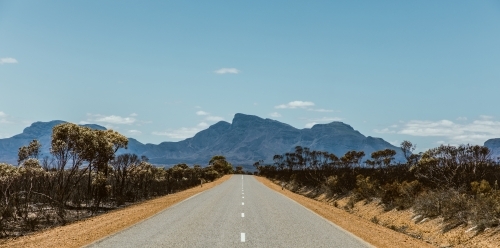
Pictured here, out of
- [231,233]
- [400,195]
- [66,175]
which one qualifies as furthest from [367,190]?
[66,175]

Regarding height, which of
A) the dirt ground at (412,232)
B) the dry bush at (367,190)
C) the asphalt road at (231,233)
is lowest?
the dirt ground at (412,232)

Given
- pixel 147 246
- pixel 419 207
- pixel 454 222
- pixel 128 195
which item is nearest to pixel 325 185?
pixel 128 195

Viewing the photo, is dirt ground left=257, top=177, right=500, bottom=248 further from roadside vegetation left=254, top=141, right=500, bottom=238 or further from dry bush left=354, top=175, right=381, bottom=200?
dry bush left=354, top=175, right=381, bottom=200

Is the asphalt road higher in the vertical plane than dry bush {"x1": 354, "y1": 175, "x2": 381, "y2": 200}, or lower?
lower

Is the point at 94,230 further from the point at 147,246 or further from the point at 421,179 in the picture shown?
the point at 421,179

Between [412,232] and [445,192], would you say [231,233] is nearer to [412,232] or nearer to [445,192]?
[412,232]

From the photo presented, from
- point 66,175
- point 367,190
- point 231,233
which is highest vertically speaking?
point 66,175

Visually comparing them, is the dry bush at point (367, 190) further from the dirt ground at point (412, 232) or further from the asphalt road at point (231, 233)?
the asphalt road at point (231, 233)

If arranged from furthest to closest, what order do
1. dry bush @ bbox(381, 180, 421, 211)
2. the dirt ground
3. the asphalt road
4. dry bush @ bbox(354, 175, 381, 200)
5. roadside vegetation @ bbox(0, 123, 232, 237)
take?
dry bush @ bbox(354, 175, 381, 200), roadside vegetation @ bbox(0, 123, 232, 237), dry bush @ bbox(381, 180, 421, 211), the dirt ground, the asphalt road

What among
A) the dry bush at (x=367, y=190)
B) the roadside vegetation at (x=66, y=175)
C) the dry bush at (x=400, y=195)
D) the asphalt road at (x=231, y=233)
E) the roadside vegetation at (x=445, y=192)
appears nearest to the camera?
the asphalt road at (x=231, y=233)

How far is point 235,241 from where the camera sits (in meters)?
12.8

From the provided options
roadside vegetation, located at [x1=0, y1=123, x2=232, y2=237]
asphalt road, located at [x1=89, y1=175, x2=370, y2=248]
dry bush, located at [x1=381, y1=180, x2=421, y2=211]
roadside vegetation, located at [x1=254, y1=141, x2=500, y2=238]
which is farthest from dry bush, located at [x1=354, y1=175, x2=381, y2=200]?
roadside vegetation, located at [x1=0, y1=123, x2=232, y2=237]

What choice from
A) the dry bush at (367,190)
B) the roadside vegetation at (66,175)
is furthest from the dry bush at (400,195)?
the roadside vegetation at (66,175)

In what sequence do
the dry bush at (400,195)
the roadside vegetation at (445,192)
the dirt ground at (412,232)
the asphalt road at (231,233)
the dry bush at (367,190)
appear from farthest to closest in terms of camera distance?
the dry bush at (367,190), the dry bush at (400,195), the roadside vegetation at (445,192), the dirt ground at (412,232), the asphalt road at (231,233)
